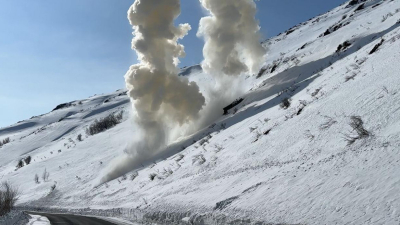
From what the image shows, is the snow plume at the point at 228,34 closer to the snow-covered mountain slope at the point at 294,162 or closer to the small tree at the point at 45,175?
the snow-covered mountain slope at the point at 294,162

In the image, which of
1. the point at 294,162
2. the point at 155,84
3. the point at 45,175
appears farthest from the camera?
the point at 45,175

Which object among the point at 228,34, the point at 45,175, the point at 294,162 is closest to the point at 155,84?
the point at 228,34

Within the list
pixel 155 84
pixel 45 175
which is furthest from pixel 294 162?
pixel 45 175

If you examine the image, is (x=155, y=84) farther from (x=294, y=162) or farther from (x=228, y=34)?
(x=294, y=162)

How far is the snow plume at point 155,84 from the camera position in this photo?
32250 millimetres

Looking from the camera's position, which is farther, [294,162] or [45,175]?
[45,175]

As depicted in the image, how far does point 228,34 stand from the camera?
32.9 m

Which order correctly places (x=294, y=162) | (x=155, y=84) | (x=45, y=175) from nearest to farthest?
(x=294, y=162) → (x=155, y=84) → (x=45, y=175)

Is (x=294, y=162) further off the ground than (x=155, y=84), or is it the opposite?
(x=155, y=84)

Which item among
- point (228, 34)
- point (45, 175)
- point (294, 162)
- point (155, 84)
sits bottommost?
point (294, 162)

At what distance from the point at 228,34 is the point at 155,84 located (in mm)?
8585

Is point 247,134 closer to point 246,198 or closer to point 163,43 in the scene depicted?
point 246,198

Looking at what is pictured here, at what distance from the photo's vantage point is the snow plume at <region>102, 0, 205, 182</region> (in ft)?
106

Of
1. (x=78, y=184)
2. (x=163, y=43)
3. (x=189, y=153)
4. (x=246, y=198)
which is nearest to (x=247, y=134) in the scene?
(x=189, y=153)
